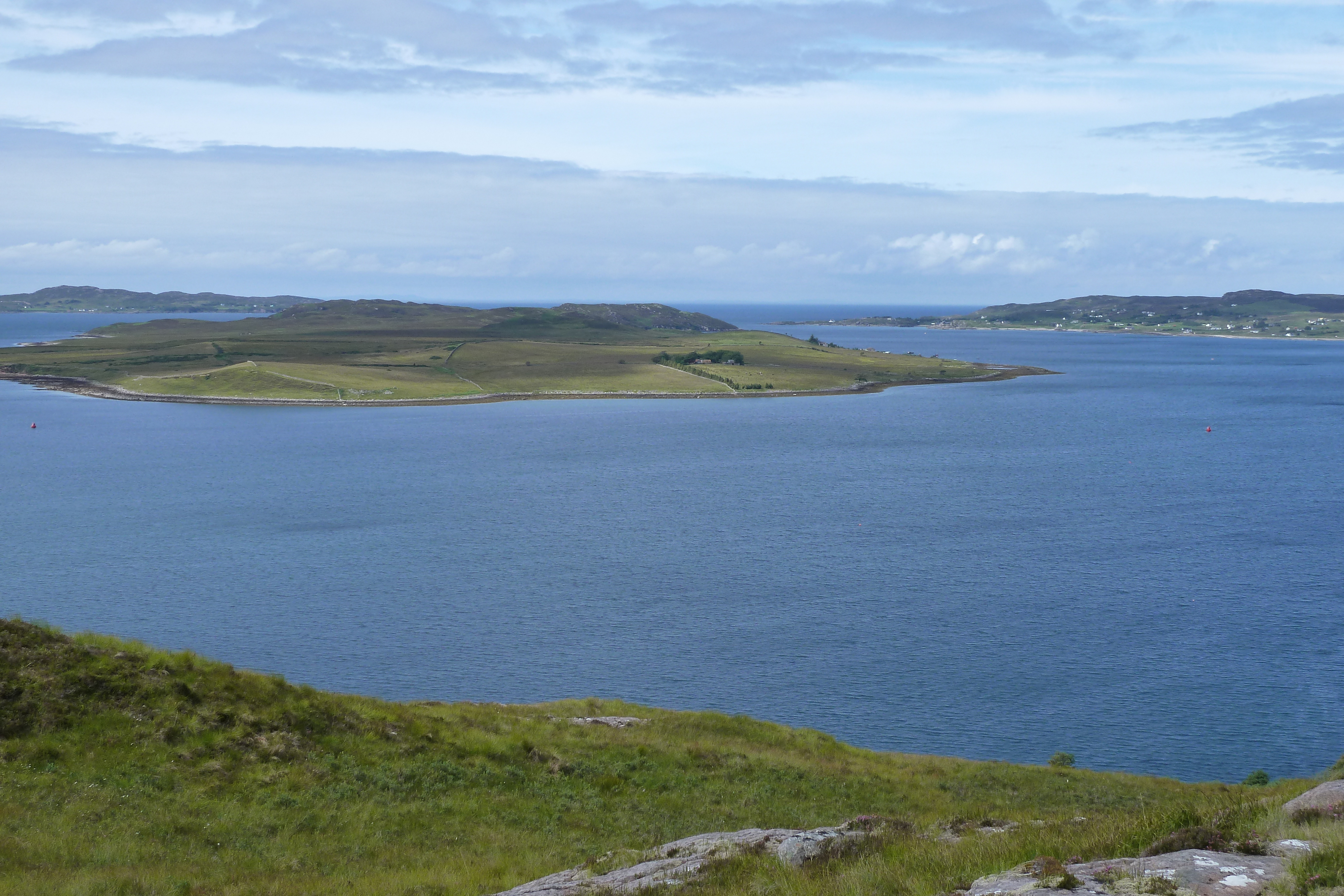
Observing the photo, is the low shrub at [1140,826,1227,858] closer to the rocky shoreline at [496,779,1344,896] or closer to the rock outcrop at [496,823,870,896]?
the rocky shoreline at [496,779,1344,896]

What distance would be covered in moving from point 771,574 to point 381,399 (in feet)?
406

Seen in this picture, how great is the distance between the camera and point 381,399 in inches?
6875

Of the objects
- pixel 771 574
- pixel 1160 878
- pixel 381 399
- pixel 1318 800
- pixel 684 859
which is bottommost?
pixel 771 574

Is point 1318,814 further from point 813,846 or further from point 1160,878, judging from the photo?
point 813,846

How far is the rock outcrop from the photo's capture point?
13930 mm

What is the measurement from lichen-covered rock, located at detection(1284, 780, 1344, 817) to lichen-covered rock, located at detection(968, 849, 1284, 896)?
1957 millimetres

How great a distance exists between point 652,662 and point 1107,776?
22.2 m

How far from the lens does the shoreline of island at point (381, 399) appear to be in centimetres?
17175

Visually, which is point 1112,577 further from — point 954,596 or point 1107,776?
point 1107,776

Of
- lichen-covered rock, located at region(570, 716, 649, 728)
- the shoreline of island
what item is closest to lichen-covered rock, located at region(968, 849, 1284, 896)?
lichen-covered rock, located at region(570, 716, 649, 728)

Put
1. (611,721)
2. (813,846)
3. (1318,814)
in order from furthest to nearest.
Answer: (611,721) < (813,846) < (1318,814)

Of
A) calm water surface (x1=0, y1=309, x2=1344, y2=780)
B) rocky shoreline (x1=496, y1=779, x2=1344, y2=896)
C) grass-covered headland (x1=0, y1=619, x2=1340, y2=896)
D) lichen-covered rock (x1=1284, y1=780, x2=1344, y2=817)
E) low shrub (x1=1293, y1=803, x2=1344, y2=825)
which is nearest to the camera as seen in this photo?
rocky shoreline (x1=496, y1=779, x2=1344, y2=896)

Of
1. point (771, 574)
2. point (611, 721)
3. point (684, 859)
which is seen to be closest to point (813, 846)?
point (684, 859)

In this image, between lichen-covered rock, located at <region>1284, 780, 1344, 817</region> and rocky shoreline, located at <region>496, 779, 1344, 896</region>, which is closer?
rocky shoreline, located at <region>496, 779, 1344, 896</region>
